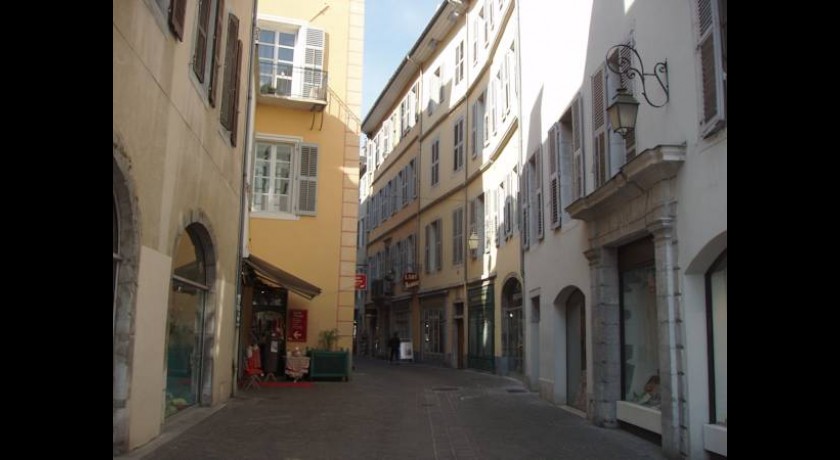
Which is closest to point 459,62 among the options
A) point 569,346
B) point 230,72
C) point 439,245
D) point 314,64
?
point 439,245

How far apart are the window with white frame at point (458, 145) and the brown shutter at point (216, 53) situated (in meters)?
14.6

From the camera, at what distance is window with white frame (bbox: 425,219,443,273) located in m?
26.7

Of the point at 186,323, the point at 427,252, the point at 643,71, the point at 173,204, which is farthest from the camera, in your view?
the point at 427,252

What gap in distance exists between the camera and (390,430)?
963 cm

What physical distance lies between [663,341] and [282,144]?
12.5 meters

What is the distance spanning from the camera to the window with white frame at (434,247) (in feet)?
87.5

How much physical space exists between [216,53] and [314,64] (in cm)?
833

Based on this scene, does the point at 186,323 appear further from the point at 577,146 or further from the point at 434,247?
the point at 434,247

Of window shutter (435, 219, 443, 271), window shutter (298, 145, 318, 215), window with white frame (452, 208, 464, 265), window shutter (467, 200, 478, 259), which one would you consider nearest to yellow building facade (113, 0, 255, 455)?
window shutter (298, 145, 318, 215)

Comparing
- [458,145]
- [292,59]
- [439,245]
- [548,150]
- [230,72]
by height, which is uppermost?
[292,59]

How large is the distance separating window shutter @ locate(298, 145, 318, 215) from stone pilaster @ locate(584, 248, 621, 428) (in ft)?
30.4
